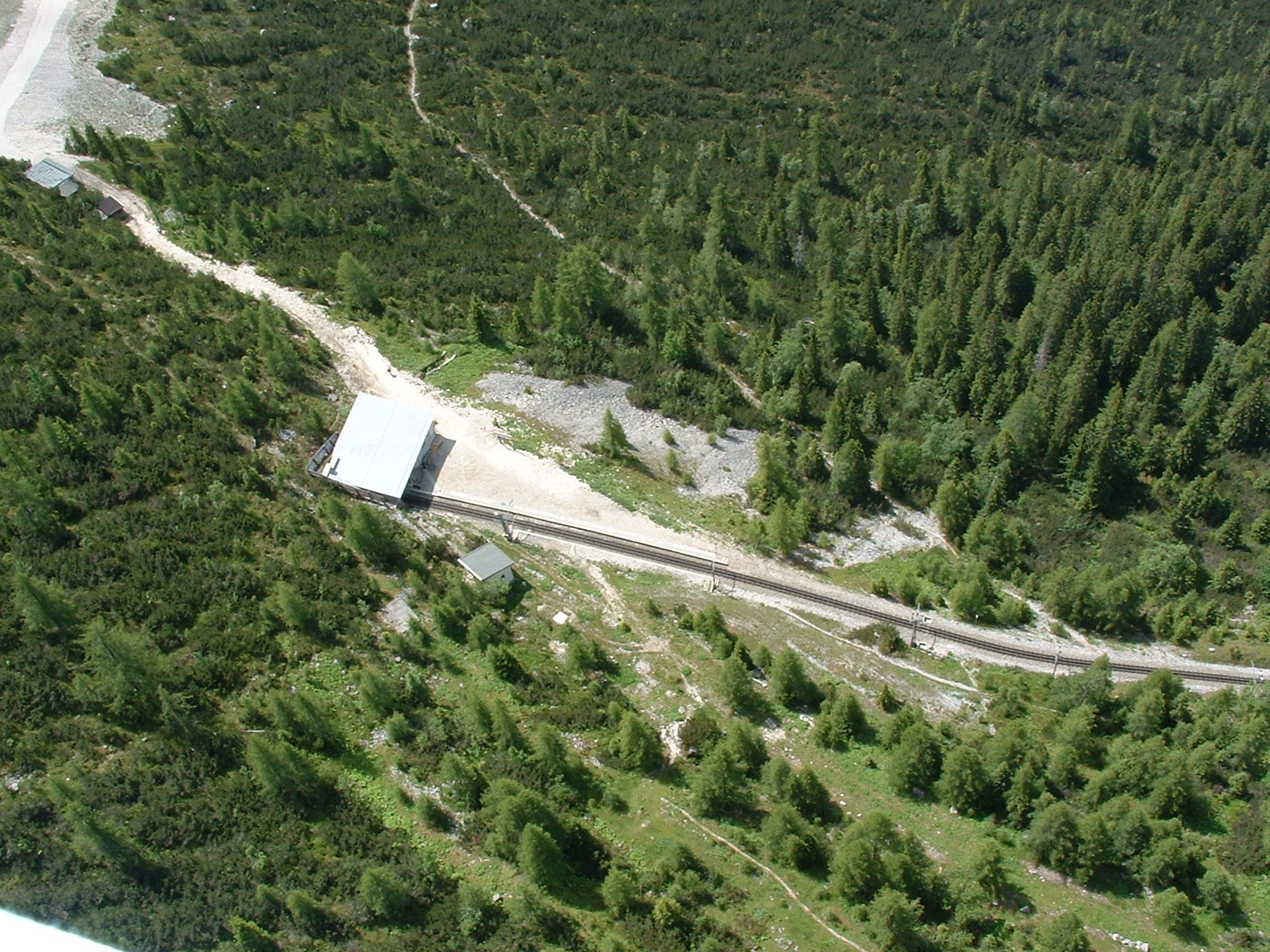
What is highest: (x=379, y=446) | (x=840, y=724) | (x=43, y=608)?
(x=379, y=446)

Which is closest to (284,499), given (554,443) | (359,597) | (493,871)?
(359,597)

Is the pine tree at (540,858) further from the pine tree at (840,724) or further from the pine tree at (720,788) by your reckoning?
the pine tree at (840,724)

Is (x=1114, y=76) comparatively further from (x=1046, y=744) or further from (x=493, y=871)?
(x=493, y=871)

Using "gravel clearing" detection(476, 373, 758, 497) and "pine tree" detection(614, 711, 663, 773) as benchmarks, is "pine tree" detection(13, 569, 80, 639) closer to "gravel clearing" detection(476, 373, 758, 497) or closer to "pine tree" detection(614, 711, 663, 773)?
"pine tree" detection(614, 711, 663, 773)

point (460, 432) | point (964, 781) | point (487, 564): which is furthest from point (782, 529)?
point (460, 432)

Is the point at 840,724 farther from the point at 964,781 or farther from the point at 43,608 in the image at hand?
the point at 43,608
